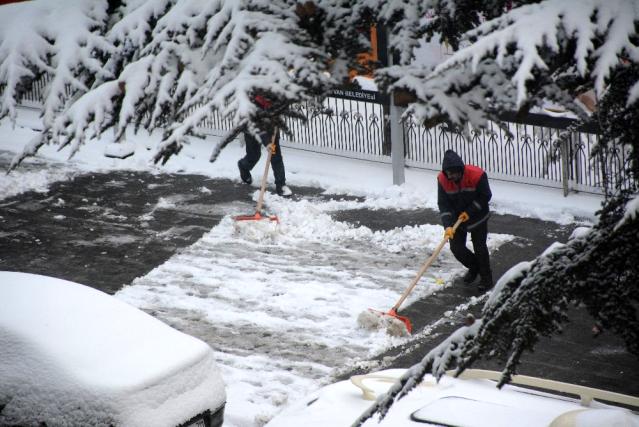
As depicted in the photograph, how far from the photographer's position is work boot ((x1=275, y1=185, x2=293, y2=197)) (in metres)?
13.1

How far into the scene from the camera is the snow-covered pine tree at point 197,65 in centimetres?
456

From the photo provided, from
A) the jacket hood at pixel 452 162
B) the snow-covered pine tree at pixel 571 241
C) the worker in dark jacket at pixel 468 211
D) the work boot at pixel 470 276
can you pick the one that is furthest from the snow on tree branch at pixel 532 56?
the work boot at pixel 470 276

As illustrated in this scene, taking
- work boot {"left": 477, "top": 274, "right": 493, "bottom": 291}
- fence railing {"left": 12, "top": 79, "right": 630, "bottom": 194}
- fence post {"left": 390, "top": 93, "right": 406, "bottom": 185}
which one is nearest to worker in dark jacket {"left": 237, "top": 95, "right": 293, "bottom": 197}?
fence railing {"left": 12, "top": 79, "right": 630, "bottom": 194}

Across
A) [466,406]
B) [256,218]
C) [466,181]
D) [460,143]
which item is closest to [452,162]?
[466,181]

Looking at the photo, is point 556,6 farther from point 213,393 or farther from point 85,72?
point 213,393

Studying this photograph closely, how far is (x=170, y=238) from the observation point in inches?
465

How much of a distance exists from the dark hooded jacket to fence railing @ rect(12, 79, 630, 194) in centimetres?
214

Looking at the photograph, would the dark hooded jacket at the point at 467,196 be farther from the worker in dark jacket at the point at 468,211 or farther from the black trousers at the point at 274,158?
the black trousers at the point at 274,158

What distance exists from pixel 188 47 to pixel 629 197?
8.34 feet

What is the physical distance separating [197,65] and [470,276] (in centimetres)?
549

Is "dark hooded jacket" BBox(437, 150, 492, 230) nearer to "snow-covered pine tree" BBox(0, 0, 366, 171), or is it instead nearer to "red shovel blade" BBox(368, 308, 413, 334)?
"red shovel blade" BBox(368, 308, 413, 334)

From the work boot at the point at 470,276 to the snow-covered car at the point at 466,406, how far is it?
15.5 ft

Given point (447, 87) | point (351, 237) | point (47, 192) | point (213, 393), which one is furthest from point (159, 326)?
point (47, 192)

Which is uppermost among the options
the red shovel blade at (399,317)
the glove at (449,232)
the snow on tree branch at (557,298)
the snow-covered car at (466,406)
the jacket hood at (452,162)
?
the snow on tree branch at (557,298)
